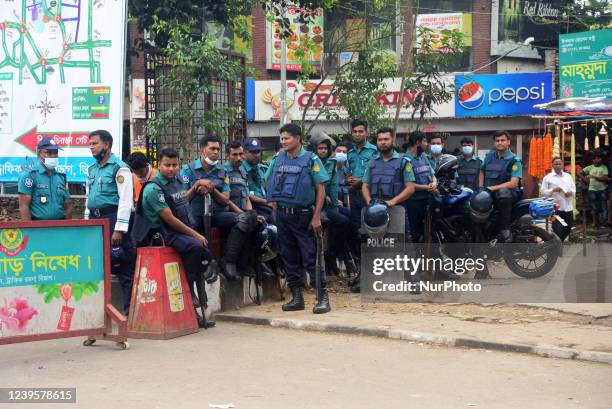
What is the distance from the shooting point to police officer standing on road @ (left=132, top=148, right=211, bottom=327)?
795cm

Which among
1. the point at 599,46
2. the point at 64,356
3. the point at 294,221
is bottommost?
the point at 64,356

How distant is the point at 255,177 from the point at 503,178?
3403 mm

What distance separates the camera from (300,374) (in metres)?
6.40

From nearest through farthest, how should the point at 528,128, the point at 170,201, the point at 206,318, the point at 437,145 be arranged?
the point at 170,201
the point at 206,318
the point at 437,145
the point at 528,128

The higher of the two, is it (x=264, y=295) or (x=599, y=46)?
(x=599, y=46)

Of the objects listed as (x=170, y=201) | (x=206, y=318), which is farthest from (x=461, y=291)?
(x=170, y=201)

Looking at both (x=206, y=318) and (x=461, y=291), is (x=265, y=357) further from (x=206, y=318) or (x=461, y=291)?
(x=461, y=291)

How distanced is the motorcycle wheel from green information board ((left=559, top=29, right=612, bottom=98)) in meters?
11.7

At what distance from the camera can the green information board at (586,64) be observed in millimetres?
22188

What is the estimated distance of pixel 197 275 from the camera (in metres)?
A: 8.36

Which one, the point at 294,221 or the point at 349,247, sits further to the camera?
the point at 349,247

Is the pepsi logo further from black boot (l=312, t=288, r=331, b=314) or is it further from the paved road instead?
the paved road

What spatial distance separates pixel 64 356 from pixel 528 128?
22.8 m

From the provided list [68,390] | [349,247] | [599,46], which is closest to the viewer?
[68,390]
